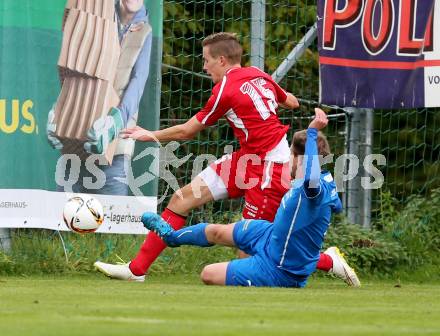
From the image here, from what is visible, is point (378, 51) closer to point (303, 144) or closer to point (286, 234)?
point (303, 144)

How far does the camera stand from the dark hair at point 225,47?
10.9 metres

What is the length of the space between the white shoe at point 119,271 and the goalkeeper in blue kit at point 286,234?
588 mm

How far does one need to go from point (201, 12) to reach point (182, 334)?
790 centimetres

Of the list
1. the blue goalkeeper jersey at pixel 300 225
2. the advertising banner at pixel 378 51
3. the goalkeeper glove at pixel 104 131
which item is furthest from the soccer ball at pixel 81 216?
the advertising banner at pixel 378 51

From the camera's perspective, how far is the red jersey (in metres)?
10.7

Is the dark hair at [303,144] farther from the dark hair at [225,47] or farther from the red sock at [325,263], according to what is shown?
the dark hair at [225,47]

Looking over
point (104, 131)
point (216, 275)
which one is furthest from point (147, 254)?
point (104, 131)

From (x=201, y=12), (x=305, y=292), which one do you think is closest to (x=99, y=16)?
(x=201, y=12)

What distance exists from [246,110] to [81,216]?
1716mm

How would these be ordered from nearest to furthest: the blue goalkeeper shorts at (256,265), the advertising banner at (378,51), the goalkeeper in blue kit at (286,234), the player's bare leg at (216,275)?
the goalkeeper in blue kit at (286,234) < the blue goalkeeper shorts at (256,265) < the player's bare leg at (216,275) < the advertising banner at (378,51)

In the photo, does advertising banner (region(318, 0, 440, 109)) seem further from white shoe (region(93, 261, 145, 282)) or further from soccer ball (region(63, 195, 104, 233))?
white shoe (region(93, 261, 145, 282))

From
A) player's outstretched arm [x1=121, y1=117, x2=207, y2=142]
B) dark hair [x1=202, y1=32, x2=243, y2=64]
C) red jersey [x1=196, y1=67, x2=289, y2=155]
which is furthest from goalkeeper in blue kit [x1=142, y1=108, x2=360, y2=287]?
dark hair [x1=202, y1=32, x2=243, y2=64]

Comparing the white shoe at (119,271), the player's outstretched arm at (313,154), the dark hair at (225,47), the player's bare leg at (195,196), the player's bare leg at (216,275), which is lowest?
the white shoe at (119,271)

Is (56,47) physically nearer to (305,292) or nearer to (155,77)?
(155,77)
